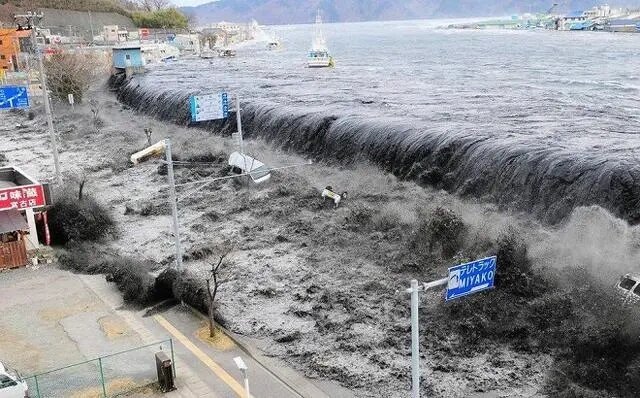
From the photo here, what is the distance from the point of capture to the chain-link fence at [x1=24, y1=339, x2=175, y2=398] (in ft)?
55.4

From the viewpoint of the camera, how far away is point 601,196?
88.7 ft

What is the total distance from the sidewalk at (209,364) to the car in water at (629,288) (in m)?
9.45

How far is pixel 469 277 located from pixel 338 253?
683 inches

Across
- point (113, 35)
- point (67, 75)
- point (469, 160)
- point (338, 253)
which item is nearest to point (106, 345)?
point (338, 253)

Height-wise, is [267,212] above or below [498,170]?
below

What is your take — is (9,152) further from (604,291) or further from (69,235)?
(604,291)

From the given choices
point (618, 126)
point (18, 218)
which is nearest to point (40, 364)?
point (18, 218)

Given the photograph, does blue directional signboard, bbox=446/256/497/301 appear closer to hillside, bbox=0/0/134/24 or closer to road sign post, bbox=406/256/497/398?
road sign post, bbox=406/256/497/398

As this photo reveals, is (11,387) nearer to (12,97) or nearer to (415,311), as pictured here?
(415,311)

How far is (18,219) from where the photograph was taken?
87.9 ft

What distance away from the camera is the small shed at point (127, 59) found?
8781 centimetres

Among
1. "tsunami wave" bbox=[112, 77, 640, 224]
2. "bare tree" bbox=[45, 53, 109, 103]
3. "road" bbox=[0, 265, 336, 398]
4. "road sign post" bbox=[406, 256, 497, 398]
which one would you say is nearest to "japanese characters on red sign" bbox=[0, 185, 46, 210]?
"road" bbox=[0, 265, 336, 398]

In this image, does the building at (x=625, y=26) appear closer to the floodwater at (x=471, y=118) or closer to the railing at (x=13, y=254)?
the floodwater at (x=471, y=118)

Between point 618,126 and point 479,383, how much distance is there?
26.6 metres
